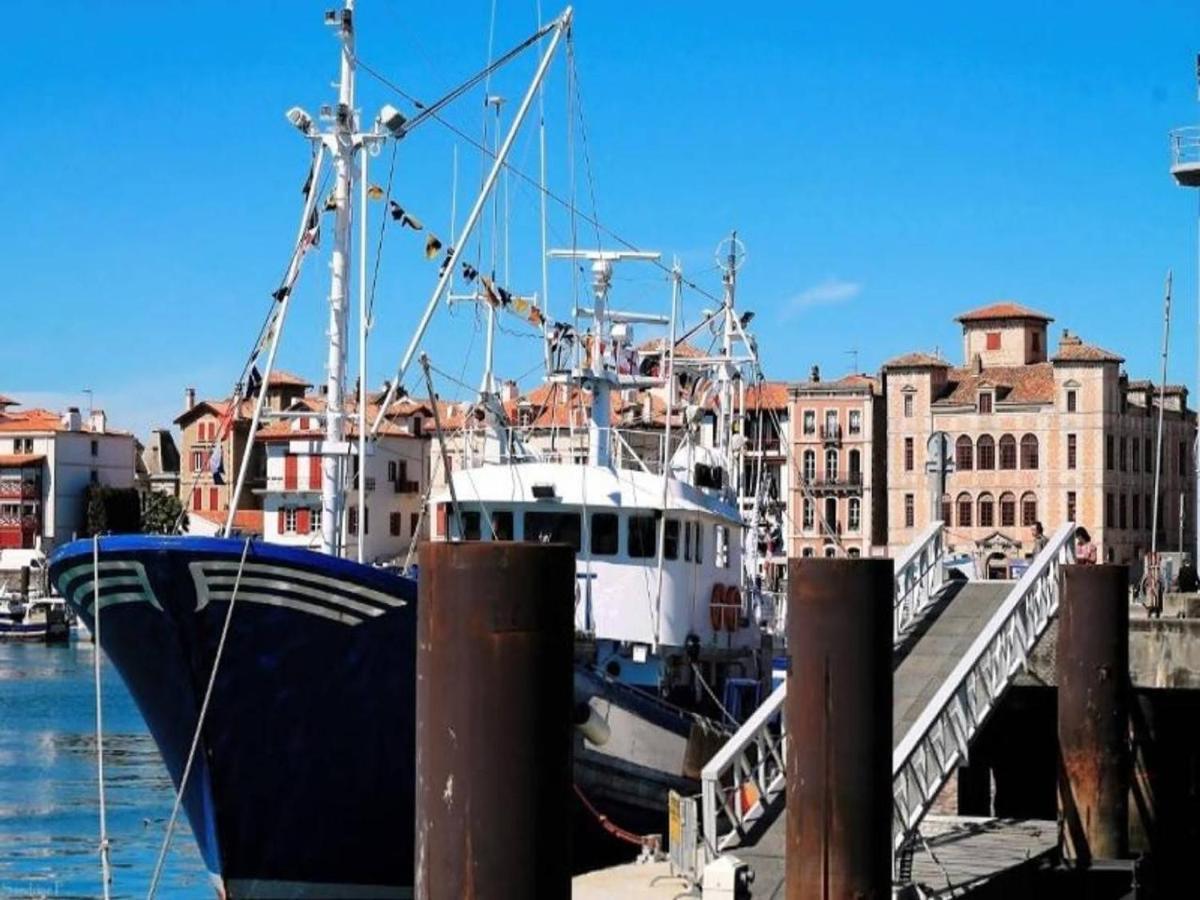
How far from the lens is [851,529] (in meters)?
118

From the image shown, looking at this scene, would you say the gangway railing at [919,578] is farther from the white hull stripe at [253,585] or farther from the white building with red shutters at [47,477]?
the white building with red shutters at [47,477]

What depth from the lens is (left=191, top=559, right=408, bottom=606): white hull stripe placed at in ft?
80.3

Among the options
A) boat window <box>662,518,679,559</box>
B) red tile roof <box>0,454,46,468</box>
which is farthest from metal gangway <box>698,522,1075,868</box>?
red tile roof <box>0,454,46,468</box>

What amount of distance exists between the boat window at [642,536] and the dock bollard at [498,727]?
19257mm

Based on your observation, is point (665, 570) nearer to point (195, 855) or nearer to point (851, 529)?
point (195, 855)

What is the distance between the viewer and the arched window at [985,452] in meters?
114

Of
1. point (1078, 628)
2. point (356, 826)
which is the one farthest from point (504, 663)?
point (356, 826)

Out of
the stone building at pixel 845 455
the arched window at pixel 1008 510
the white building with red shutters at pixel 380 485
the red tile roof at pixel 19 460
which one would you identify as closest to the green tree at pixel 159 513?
the red tile roof at pixel 19 460

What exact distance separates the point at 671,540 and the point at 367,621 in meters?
6.10

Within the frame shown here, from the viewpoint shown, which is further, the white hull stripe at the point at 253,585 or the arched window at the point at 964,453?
the arched window at the point at 964,453

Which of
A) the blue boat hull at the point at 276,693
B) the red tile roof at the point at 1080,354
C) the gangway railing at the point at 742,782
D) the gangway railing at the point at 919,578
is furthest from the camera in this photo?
the red tile roof at the point at 1080,354

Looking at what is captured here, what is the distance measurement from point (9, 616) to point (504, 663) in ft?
400

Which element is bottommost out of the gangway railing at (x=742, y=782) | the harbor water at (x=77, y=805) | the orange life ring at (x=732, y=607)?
the harbor water at (x=77, y=805)

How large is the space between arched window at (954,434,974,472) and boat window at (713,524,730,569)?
82212 millimetres
